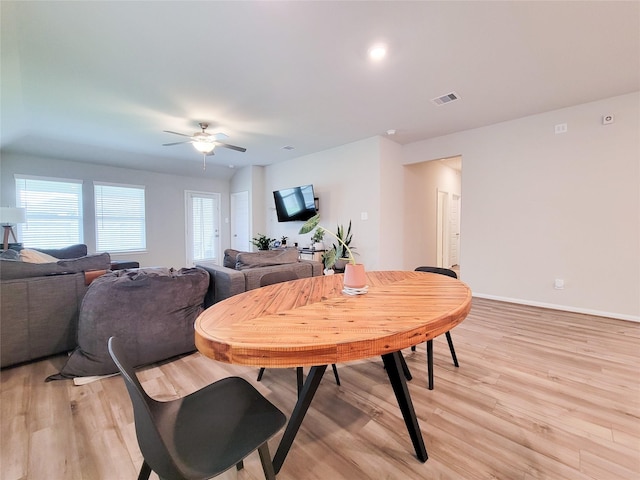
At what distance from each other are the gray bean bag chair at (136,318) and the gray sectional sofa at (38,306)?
0.32 m

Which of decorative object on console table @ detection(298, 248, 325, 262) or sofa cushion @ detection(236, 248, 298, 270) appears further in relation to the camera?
decorative object on console table @ detection(298, 248, 325, 262)

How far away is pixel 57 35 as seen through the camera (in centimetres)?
209

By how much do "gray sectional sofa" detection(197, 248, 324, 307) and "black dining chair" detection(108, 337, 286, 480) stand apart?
141cm

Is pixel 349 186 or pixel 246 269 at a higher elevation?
pixel 349 186

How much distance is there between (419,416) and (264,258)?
2.08 m

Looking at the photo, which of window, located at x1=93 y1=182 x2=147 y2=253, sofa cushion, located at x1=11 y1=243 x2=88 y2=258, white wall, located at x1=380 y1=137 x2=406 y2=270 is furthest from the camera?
window, located at x1=93 y1=182 x2=147 y2=253

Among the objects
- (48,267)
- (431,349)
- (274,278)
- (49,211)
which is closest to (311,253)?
(274,278)

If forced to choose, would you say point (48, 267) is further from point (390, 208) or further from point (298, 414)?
point (390, 208)

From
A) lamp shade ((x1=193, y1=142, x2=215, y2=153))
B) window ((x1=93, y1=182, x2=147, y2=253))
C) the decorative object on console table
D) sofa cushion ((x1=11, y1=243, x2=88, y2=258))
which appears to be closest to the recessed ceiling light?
lamp shade ((x1=193, y1=142, x2=215, y2=153))

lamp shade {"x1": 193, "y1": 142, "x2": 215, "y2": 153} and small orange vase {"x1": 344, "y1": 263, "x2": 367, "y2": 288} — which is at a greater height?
lamp shade {"x1": 193, "y1": 142, "x2": 215, "y2": 153}

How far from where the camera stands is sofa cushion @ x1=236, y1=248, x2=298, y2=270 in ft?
9.54

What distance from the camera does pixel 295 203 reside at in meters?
5.71

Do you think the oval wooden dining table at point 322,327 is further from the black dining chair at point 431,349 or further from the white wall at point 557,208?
the white wall at point 557,208

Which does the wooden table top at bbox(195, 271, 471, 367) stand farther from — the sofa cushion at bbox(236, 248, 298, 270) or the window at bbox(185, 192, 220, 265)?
the window at bbox(185, 192, 220, 265)
